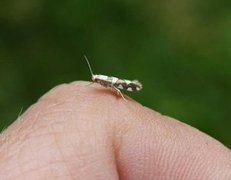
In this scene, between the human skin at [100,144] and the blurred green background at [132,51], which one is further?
the blurred green background at [132,51]

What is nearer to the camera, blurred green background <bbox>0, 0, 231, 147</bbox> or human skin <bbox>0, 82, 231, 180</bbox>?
human skin <bbox>0, 82, 231, 180</bbox>

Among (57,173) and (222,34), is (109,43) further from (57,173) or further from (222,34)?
(57,173)

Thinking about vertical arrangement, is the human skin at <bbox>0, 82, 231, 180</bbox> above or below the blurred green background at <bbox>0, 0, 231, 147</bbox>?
above

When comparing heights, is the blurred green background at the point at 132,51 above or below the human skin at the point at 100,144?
below

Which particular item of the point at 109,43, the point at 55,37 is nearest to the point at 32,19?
the point at 55,37
